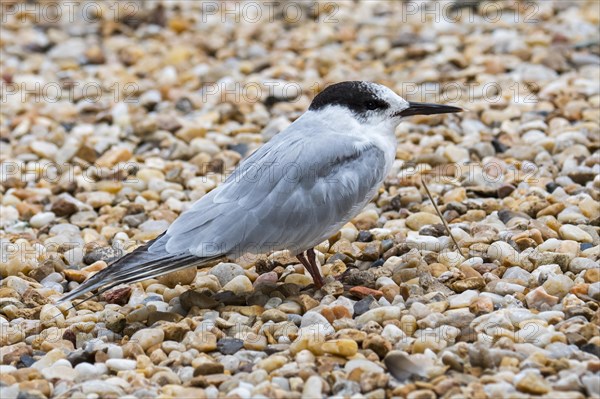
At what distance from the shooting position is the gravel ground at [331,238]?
3354mm

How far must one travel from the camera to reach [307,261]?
165 inches

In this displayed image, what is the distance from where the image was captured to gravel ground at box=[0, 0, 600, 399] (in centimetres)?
335

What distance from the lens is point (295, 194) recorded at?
4.04 meters

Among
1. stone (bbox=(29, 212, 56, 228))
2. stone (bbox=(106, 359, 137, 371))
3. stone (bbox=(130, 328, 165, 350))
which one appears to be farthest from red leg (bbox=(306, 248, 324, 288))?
stone (bbox=(29, 212, 56, 228))

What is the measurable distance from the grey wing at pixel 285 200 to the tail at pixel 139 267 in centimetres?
4

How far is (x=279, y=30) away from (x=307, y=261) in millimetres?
3993

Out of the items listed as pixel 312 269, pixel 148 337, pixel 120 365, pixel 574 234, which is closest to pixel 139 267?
pixel 148 337

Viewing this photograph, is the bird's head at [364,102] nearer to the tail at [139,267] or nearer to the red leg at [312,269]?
the red leg at [312,269]

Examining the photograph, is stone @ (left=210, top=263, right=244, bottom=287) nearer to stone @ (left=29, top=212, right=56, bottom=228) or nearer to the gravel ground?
the gravel ground

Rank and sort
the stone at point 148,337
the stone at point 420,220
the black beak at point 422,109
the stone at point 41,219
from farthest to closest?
the stone at point 41,219
the stone at point 420,220
the black beak at point 422,109
the stone at point 148,337

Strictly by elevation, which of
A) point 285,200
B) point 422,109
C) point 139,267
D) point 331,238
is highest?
point 422,109

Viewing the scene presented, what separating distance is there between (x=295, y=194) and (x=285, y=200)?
52mm

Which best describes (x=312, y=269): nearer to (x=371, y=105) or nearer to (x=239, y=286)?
(x=239, y=286)

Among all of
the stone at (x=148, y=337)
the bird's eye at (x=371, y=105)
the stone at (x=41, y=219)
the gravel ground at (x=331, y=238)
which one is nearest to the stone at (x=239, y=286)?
the gravel ground at (x=331, y=238)
